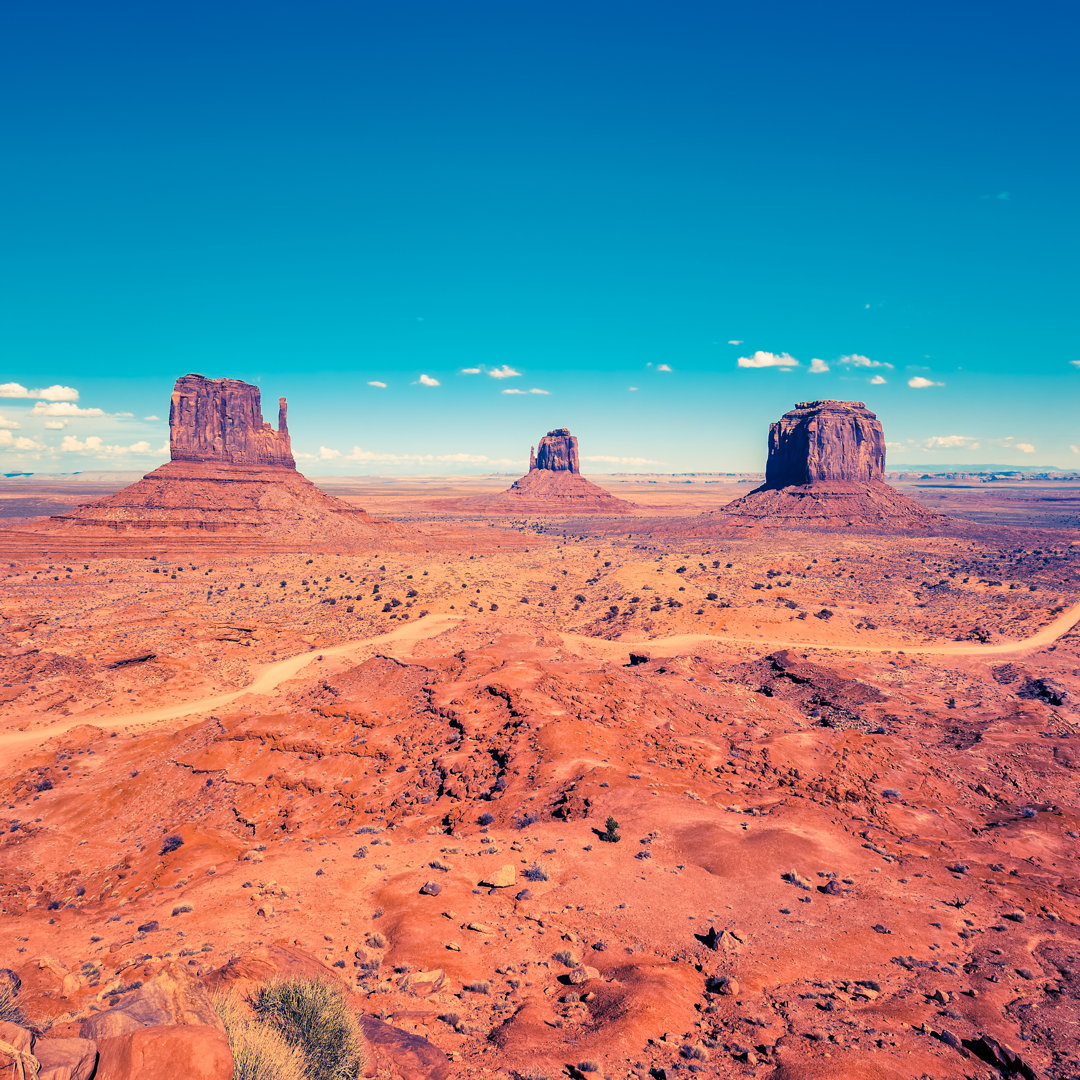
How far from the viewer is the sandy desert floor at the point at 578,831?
38.6 feet

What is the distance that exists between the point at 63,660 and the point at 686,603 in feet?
164

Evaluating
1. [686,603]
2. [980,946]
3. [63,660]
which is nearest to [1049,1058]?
[980,946]

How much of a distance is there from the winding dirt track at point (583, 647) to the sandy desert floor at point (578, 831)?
16.4 inches

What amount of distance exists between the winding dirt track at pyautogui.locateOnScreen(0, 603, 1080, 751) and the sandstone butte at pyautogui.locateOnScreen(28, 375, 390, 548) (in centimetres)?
5747

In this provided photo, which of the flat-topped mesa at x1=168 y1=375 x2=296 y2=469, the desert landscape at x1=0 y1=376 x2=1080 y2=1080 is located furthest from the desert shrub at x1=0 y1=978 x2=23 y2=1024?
the flat-topped mesa at x1=168 y1=375 x2=296 y2=469

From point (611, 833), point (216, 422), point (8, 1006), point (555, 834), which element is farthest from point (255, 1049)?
point (216, 422)

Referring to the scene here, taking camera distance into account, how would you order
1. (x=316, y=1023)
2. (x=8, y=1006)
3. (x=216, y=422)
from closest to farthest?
1. (x=316, y=1023)
2. (x=8, y=1006)
3. (x=216, y=422)

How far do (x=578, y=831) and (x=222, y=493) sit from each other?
10541 centimetres

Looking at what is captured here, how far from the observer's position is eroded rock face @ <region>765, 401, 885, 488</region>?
139 m

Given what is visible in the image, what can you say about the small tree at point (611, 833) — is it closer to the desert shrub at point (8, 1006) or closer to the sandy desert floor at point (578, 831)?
the sandy desert floor at point (578, 831)

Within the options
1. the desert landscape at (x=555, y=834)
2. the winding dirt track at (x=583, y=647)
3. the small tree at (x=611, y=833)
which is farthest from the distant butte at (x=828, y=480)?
the small tree at (x=611, y=833)

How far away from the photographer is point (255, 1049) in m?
8.55

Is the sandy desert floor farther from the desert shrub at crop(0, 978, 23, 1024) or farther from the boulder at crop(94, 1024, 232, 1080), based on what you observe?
the boulder at crop(94, 1024, 232, 1080)

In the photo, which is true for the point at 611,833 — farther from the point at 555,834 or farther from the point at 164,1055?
the point at 164,1055
